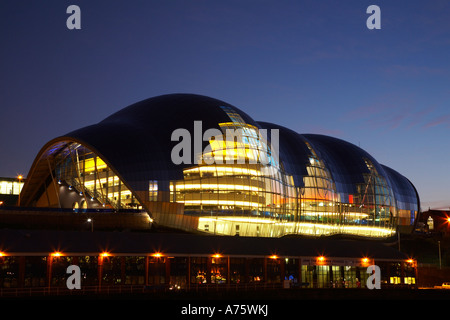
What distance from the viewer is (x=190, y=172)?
233ft

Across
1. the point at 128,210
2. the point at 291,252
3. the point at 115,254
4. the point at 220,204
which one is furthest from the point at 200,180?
the point at 115,254

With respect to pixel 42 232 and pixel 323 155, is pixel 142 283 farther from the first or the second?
pixel 323 155

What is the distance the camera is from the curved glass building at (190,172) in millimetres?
69688

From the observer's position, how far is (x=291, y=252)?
216 ft

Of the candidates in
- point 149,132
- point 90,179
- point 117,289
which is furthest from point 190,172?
point 117,289

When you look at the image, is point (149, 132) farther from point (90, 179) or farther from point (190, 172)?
point (90, 179)

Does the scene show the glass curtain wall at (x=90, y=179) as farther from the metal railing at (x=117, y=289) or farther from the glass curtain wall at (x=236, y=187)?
the metal railing at (x=117, y=289)

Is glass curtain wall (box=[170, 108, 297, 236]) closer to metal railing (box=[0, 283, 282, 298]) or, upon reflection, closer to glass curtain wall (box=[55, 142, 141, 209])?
glass curtain wall (box=[55, 142, 141, 209])

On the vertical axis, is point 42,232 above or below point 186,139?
below

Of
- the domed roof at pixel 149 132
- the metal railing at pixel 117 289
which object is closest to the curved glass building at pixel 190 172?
the domed roof at pixel 149 132

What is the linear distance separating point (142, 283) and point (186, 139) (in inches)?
779

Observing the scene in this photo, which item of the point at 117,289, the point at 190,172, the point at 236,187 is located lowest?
the point at 117,289
